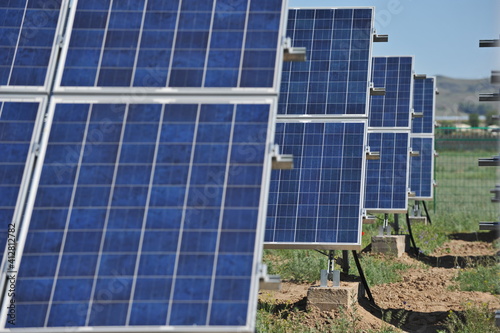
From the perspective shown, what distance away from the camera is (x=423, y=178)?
33000mm

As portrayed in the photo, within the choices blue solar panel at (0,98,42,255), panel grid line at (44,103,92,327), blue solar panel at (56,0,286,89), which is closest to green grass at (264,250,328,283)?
blue solar panel at (56,0,286,89)

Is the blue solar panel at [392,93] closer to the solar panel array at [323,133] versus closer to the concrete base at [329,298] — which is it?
the solar panel array at [323,133]

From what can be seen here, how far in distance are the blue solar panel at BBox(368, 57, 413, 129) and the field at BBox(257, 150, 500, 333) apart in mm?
3893

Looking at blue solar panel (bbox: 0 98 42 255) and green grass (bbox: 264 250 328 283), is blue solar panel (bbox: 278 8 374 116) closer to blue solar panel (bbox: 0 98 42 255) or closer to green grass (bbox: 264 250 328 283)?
green grass (bbox: 264 250 328 283)

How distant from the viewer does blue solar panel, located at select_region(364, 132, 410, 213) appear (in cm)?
2383

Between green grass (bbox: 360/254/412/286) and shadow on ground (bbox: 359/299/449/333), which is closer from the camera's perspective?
shadow on ground (bbox: 359/299/449/333)

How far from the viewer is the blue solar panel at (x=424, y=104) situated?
3409 centimetres

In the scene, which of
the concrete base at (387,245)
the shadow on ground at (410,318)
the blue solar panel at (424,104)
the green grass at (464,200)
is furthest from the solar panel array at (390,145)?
the green grass at (464,200)

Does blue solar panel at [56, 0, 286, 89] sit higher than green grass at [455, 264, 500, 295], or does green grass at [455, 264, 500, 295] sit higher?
blue solar panel at [56, 0, 286, 89]

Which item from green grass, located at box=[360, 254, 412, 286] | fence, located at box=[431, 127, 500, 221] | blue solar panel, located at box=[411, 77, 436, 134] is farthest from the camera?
fence, located at box=[431, 127, 500, 221]

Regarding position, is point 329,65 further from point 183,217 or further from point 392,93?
point 183,217

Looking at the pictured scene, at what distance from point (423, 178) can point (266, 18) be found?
24424mm

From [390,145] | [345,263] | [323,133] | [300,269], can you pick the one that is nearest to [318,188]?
[323,133]

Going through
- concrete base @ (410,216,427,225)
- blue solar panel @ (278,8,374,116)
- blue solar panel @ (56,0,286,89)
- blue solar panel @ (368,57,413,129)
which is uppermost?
blue solar panel @ (368,57,413,129)
